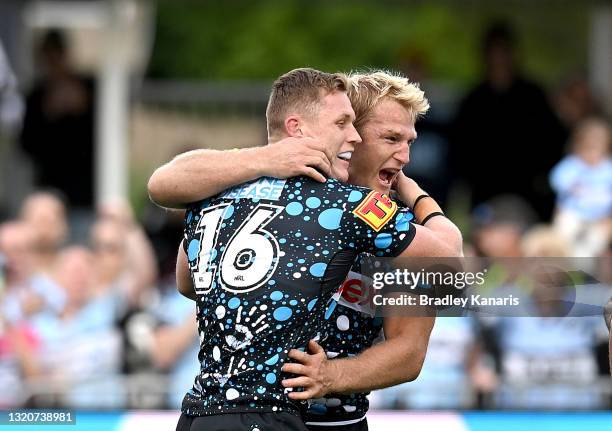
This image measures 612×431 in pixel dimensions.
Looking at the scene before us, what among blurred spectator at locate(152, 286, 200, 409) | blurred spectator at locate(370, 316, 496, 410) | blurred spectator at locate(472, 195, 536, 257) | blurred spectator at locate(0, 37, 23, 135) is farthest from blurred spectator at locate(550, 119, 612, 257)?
blurred spectator at locate(0, 37, 23, 135)

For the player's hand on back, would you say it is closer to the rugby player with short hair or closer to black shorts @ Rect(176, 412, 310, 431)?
the rugby player with short hair

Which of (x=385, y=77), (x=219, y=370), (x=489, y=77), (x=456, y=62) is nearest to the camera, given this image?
(x=219, y=370)

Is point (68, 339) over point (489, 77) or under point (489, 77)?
under

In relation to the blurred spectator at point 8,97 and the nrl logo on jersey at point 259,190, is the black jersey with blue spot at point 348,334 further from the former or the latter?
the blurred spectator at point 8,97

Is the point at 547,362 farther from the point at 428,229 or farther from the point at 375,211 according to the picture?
the point at 375,211

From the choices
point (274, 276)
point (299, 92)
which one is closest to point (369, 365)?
point (274, 276)

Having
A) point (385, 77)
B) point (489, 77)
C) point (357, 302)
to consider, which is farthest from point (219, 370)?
point (489, 77)

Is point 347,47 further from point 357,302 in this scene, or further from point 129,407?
point 357,302

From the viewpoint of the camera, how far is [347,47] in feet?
82.5

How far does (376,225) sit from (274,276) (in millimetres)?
349

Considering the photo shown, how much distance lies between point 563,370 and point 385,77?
392cm

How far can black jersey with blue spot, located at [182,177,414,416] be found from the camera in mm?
3990

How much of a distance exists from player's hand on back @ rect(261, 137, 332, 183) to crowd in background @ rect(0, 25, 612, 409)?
5.41 feet

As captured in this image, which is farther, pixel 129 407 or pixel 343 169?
pixel 129 407
